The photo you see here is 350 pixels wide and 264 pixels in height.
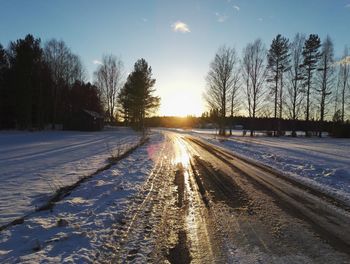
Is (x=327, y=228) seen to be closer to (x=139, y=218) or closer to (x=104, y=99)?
(x=139, y=218)

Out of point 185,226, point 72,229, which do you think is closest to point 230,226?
point 185,226

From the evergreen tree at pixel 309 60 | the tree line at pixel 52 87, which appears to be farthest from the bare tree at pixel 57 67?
the evergreen tree at pixel 309 60

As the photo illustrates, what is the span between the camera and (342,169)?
42.7 ft

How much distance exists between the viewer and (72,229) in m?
5.45

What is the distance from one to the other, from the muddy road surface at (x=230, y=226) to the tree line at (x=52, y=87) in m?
43.0

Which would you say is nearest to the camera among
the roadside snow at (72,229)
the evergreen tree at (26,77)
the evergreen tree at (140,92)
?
the roadside snow at (72,229)

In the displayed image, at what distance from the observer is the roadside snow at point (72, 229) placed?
4410 millimetres

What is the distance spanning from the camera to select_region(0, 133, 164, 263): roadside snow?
14.5 feet

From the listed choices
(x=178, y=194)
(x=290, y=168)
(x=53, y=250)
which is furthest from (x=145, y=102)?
(x=53, y=250)

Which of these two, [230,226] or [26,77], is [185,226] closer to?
[230,226]

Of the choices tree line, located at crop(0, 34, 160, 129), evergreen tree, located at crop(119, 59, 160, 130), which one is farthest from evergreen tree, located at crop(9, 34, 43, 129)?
evergreen tree, located at crop(119, 59, 160, 130)

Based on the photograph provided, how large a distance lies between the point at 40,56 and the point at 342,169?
156 feet

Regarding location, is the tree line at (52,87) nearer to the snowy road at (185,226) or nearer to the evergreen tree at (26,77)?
the evergreen tree at (26,77)

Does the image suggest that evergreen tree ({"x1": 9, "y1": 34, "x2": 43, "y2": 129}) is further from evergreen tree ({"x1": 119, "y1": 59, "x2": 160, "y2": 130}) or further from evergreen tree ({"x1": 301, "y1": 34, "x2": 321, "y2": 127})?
evergreen tree ({"x1": 301, "y1": 34, "x2": 321, "y2": 127})
